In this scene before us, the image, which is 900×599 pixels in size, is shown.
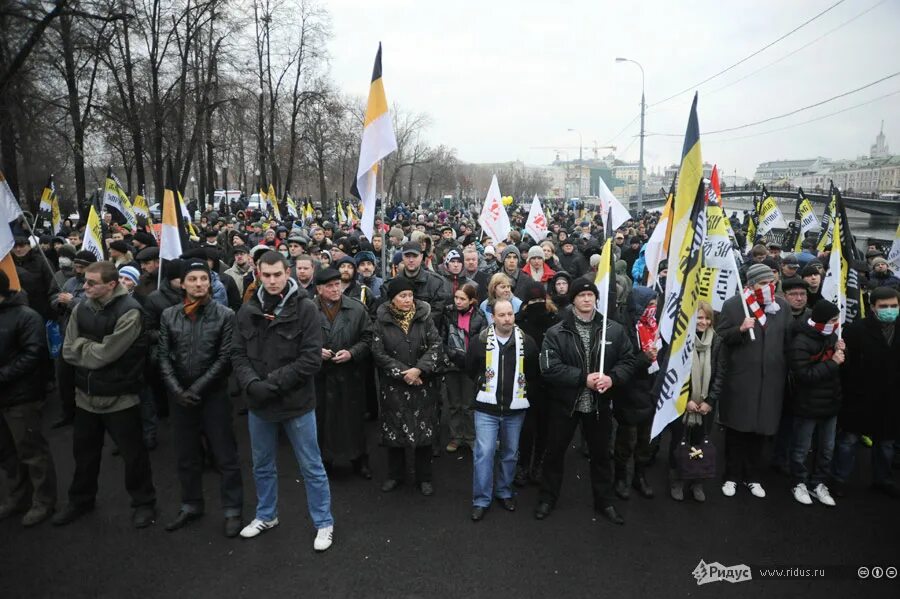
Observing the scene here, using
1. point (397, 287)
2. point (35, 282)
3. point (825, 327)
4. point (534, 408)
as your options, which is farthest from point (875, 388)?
point (35, 282)

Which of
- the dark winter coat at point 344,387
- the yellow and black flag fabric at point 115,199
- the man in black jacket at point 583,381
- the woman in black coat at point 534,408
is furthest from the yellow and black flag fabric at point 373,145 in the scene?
the yellow and black flag fabric at point 115,199

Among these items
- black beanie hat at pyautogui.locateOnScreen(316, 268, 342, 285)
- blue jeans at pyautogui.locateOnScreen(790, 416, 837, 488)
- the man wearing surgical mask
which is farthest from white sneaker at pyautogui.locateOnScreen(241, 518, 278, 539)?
the man wearing surgical mask

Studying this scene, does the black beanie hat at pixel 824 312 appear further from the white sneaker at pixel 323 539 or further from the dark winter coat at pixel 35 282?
the dark winter coat at pixel 35 282

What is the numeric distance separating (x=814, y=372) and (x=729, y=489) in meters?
1.27

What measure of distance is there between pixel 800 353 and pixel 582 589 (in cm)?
285

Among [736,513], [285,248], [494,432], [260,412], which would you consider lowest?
[736,513]

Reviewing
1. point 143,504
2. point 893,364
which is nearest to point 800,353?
point 893,364

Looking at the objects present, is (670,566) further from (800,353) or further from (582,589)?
(800,353)

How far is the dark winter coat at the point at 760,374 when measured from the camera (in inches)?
187

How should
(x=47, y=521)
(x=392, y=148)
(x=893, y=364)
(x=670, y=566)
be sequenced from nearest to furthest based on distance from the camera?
(x=670, y=566) → (x=47, y=521) → (x=893, y=364) → (x=392, y=148)

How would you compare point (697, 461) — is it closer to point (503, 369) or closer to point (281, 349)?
point (503, 369)

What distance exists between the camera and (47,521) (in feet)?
14.1

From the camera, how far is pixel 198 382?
3.97m

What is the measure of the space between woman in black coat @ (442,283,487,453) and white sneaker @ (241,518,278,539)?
1.94 meters
